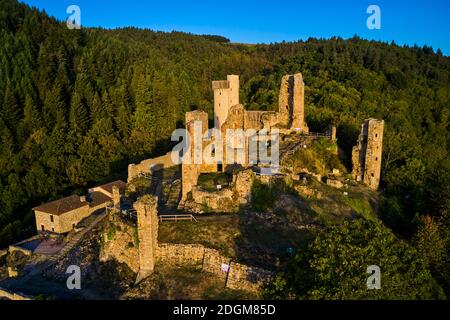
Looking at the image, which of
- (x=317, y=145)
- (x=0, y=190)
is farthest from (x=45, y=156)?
(x=317, y=145)

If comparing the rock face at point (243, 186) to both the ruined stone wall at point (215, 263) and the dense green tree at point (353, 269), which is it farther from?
the dense green tree at point (353, 269)

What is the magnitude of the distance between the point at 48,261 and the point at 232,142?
50.7ft

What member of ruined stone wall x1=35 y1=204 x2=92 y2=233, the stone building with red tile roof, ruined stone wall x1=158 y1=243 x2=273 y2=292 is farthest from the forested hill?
ruined stone wall x1=158 y1=243 x2=273 y2=292

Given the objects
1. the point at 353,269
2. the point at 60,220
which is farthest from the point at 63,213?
the point at 353,269

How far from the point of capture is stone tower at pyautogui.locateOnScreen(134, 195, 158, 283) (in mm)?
21250

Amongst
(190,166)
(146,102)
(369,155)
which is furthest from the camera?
(146,102)

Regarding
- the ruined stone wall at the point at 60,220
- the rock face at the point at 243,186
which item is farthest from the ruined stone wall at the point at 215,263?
the ruined stone wall at the point at 60,220

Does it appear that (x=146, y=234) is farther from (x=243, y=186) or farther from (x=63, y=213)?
(x=63, y=213)

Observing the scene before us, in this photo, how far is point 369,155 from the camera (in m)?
34.3

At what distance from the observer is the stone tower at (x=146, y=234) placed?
2125 cm

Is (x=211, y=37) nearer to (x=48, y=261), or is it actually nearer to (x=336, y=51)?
(x=336, y=51)

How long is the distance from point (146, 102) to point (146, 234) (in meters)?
48.5

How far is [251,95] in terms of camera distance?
256 ft

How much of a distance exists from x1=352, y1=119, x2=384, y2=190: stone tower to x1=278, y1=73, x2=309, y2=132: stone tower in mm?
6304
